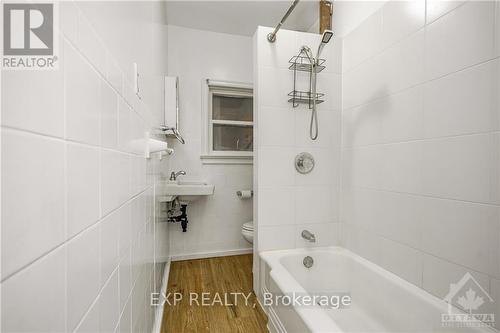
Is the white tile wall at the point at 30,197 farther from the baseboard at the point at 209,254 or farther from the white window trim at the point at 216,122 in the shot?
the baseboard at the point at 209,254

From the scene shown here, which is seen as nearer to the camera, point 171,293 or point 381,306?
point 381,306

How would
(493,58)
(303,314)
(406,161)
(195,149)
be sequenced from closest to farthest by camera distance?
(493,58), (303,314), (406,161), (195,149)

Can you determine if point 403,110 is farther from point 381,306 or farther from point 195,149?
point 195,149

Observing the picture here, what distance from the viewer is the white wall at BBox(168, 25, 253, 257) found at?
8.68 feet

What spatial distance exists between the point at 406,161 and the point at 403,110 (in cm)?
29

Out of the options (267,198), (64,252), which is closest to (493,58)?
(267,198)

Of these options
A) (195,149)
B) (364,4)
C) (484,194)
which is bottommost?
(484,194)

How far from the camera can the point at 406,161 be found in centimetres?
133

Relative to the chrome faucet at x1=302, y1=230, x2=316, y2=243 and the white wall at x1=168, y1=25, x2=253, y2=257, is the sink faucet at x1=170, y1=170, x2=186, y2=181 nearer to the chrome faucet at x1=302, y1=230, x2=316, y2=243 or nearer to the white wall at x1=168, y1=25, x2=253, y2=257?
the white wall at x1=168, y1=25, x2=253, y2=257

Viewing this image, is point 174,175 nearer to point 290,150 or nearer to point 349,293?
point 290,150

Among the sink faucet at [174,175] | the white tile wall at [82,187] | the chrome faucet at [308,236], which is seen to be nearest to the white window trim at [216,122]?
the sink faucet at [174,175]

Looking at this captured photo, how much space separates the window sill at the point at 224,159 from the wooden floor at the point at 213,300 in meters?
1.09

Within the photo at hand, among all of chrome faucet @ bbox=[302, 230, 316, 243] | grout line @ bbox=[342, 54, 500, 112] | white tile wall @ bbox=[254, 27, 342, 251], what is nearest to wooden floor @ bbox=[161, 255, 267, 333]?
white tile wall @ bbox=[254, 27, 342, 251]

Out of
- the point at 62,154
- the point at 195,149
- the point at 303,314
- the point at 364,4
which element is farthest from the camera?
the point at 195,149
